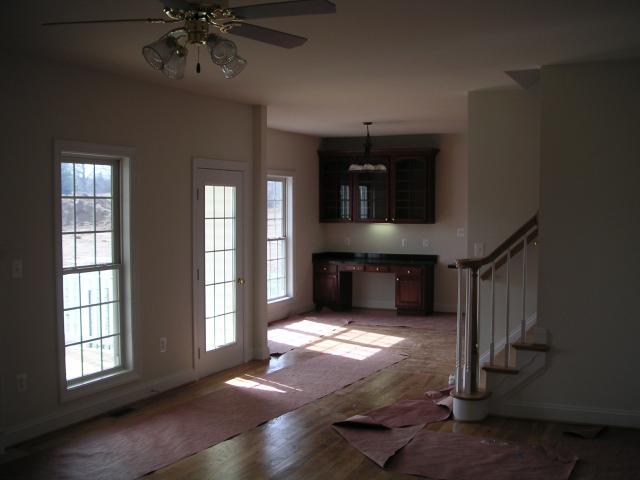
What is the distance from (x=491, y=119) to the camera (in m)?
6.11

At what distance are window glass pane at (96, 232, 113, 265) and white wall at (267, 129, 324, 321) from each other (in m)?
3.95

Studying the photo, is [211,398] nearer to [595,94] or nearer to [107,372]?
[107,372]

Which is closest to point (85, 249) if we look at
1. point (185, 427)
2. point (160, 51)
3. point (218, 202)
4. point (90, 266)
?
point (90, 266)

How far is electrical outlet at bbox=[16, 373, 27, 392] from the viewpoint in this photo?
15.0 ft

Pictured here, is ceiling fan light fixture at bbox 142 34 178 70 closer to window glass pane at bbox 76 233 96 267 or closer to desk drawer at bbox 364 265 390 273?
window glass pane at bbox 76 233 96 267

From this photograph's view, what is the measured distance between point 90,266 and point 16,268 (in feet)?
2.37

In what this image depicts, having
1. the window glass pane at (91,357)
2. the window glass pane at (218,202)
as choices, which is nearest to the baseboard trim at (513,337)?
the window glass pane at (218,202)

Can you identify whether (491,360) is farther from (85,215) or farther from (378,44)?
(85,215)

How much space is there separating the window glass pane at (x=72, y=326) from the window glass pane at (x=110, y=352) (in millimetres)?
296

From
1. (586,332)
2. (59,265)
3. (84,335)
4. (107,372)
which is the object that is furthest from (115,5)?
(586,332)

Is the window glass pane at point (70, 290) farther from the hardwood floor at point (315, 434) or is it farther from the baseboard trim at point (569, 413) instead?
the baseboard trim at point (569, 413)

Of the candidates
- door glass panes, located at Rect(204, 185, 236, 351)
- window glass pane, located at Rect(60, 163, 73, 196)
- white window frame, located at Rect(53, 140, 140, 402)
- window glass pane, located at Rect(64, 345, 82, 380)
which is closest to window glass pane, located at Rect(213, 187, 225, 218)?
door glass panes, located at Rect(204, 185, 236, 351)

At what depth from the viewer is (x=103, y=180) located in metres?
5.33

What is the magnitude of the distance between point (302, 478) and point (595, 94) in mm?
3382
